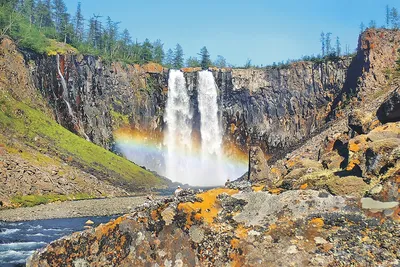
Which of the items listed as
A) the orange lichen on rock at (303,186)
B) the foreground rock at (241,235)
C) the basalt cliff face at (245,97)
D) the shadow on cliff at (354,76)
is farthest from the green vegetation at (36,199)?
the shadow on cliff at (354,76)

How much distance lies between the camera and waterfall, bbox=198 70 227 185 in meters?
125

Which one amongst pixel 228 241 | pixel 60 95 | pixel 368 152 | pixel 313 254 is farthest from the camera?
pixel 60 95

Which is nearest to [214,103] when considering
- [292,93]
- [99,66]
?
[292,93]

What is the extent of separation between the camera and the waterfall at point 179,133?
407 feet

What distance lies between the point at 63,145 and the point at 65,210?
35047mm

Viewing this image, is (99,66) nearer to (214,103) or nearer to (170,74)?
(170,74)

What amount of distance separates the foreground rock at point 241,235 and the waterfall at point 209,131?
118m

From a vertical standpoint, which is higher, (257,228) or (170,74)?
(170,74)

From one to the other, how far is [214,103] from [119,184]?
54159 millimetres

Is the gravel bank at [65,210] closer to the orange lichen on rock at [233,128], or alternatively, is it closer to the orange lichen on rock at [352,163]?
the orange lichen on rock at [352,163]

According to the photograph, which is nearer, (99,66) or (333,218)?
(333,218)

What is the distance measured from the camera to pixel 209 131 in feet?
412

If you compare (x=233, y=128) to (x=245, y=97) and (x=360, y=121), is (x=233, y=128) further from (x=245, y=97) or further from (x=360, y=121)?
(x=360, y=121)

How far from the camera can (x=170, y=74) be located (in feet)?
415
